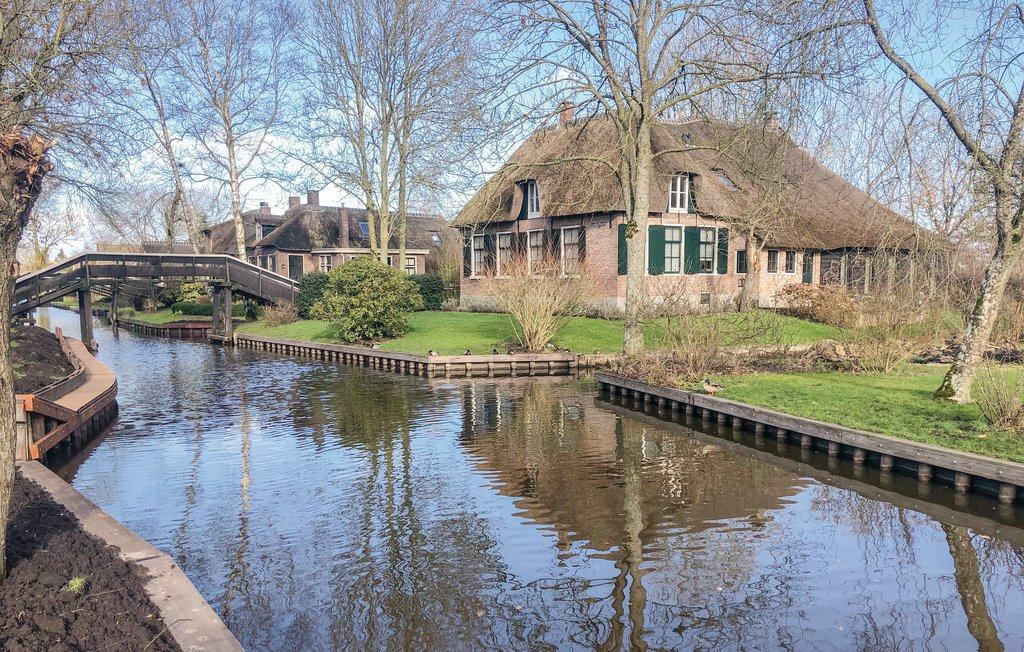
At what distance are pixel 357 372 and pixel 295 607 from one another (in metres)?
15.7

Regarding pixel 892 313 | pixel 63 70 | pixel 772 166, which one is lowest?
pixel 892 313

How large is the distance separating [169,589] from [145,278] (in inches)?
1124

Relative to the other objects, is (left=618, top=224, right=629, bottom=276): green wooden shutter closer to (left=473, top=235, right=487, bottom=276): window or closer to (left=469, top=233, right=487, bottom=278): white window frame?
(left=469, top=233, right=487, bottom=278): white window frame

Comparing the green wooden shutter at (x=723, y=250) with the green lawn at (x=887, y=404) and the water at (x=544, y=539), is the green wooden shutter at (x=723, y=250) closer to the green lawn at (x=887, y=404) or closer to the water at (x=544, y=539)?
the green lawn at (x=887, y=404)

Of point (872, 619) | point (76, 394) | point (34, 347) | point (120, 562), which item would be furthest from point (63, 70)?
point (872, 619)

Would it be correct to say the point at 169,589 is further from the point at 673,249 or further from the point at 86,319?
the point at 86,319

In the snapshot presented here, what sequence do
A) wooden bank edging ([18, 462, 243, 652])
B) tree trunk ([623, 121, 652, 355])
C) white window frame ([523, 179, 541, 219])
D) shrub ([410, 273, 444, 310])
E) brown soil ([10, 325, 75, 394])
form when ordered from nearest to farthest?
1. wooden bank edging ([18, 462, 243, 652])
2. brown soil ([10, 325, 75, 394])
3. tree trunk ([623, 121, 652, 355])
4. white window frame ([523, 179, 541, 219])
5. shrub ([410, 273, 444, 310])

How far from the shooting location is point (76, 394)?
13828 mm

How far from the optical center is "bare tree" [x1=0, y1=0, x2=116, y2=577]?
16.1 ft

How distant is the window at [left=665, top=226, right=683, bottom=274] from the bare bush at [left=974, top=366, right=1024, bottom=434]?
19.1 meters

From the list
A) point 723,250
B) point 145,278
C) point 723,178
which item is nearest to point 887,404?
point 723,250

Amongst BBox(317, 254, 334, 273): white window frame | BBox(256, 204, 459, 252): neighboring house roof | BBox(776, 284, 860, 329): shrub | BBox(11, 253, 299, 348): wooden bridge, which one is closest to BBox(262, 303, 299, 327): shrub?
BBox(11, 253, 299, 348): wooden bridge

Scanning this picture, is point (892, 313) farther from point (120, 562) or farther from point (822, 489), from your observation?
point (120, 562)

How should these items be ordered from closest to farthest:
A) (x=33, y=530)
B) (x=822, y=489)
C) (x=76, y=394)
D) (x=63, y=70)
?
(x=33, y=530)
(x=822, y=489)
(x=63, y=70)
(x=76, y=394)
